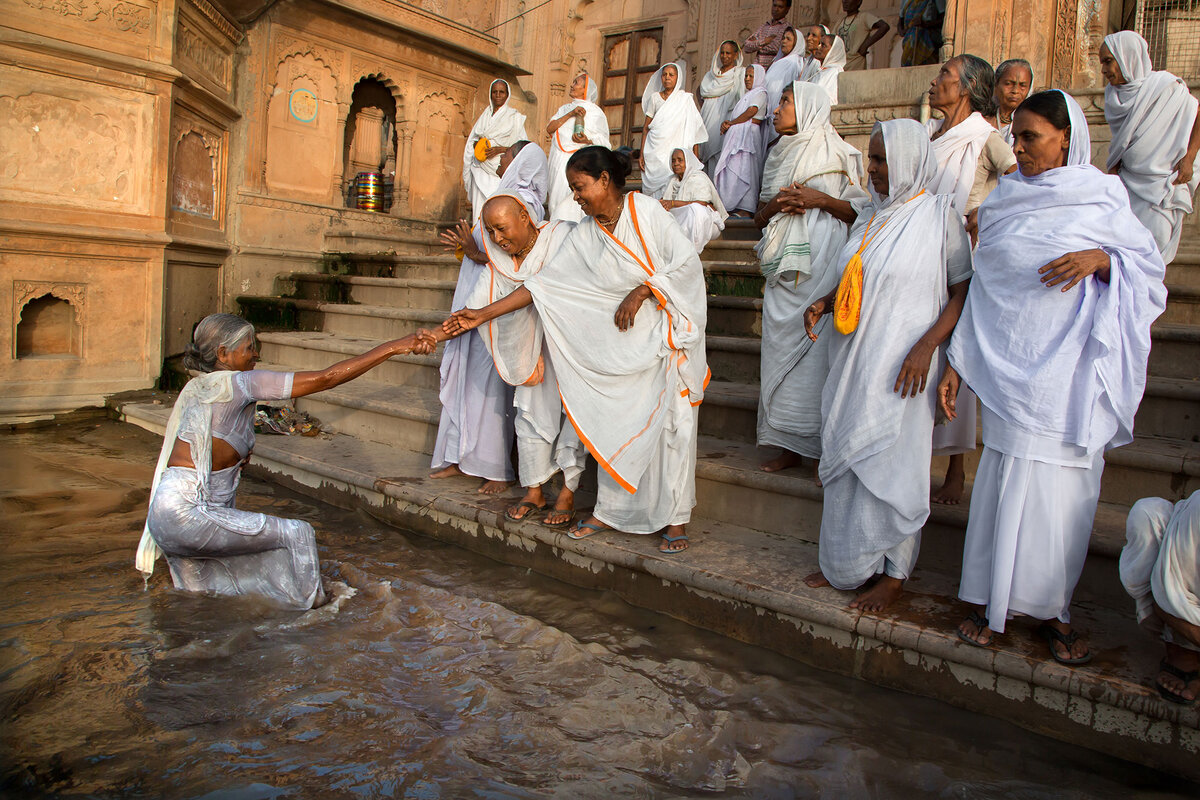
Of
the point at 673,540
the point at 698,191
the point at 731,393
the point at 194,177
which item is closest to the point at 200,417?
the point at 673,540

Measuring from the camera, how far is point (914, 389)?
3021mm

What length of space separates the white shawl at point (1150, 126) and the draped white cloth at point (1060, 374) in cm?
232

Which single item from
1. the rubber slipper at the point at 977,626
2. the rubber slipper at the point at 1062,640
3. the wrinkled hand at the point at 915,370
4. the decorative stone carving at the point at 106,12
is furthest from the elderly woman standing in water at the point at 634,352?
the decorative stone carving at the point at 106,12

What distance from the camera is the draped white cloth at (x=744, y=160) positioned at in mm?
8070

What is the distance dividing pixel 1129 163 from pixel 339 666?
4.93 metres

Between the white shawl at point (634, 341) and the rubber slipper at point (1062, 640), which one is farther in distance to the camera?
the white shawl at point (634, 341)

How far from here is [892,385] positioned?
3.10m

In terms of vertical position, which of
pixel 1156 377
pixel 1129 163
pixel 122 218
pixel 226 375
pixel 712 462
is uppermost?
pixel 1129 163

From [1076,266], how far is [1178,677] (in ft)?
4.32

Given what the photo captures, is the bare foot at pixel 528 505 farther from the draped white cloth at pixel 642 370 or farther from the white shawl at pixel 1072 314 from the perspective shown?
the white shawl at pixel 1072 314

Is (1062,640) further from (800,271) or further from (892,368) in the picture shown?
(800,271)

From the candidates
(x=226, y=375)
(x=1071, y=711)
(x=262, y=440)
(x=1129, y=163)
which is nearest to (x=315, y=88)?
(x=262, y=440)

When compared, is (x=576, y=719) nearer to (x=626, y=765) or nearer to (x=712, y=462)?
(x=626, y=765)

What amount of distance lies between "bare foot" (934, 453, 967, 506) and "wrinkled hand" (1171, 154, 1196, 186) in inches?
94.1
